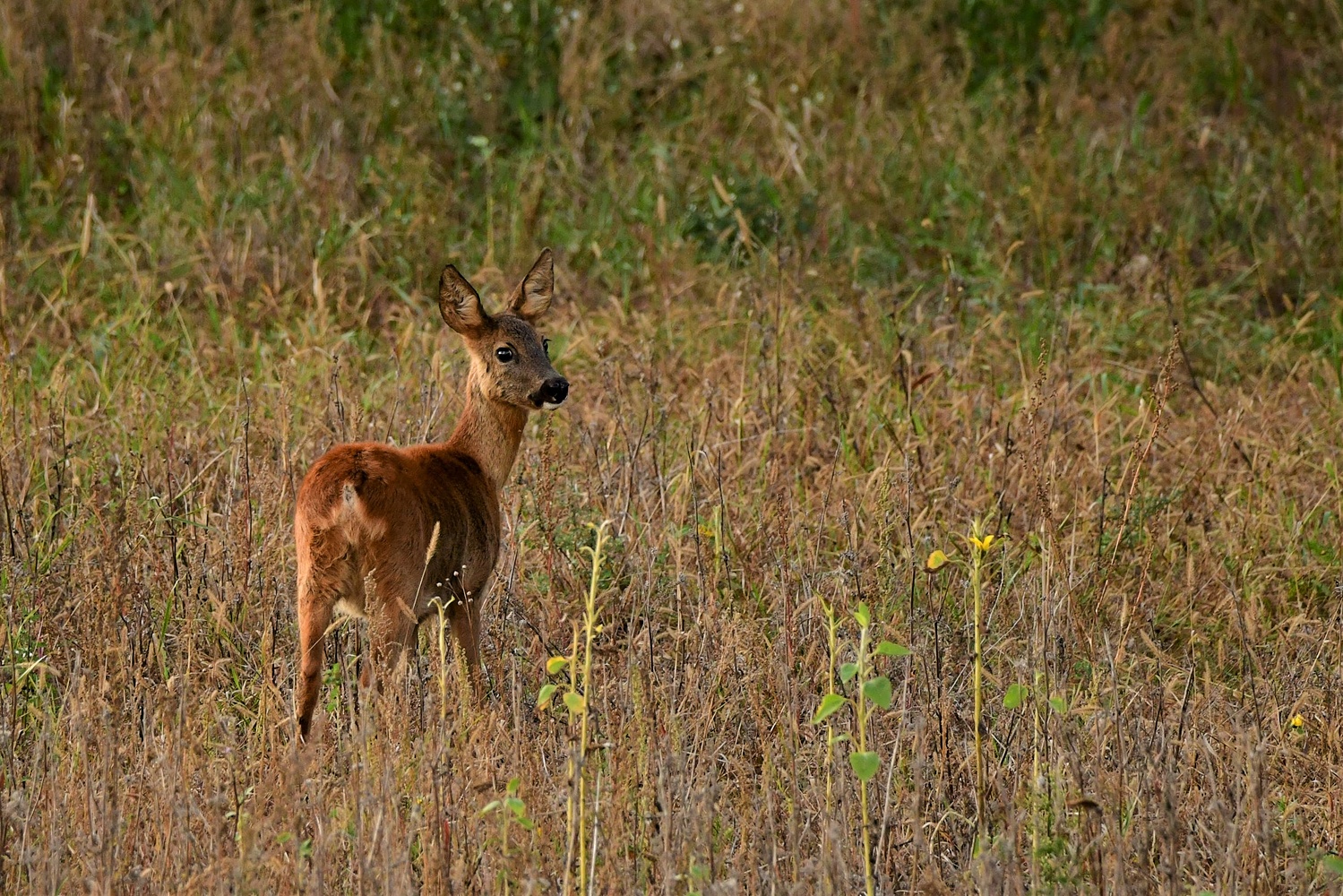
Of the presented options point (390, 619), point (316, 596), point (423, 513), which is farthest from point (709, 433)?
point (316, 596)

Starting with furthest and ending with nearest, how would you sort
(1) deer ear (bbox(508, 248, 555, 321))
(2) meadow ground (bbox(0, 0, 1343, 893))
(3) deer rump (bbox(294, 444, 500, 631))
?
(1) deer ear (bbox(508, 248, 555, 321))
(3) deer rump (bbox(294, 444, 500, 631))
(2) meadow ground (bbox(0, 0, 1343, 893))

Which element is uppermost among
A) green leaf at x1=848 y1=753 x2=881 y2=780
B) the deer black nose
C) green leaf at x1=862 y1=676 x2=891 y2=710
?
green leaf at x1=862 y1=676 x2=891 y2=710

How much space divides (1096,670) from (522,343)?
6.11 feet

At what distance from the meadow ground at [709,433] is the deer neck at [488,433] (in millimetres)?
154

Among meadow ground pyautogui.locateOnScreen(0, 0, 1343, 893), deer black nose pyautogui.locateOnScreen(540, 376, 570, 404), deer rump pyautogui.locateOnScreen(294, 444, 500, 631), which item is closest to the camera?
meadow ground pyautogui.locateOnScreen(0, 0, 1343, 893)

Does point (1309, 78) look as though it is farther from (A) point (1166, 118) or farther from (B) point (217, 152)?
(B) point (217, 152)

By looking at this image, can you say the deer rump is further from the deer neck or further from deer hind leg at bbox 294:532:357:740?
the deer neck

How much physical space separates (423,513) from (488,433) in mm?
653

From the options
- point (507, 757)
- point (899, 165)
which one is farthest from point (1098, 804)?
point (899, 165)

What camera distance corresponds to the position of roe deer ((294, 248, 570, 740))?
14.5ft

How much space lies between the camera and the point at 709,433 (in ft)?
21.2

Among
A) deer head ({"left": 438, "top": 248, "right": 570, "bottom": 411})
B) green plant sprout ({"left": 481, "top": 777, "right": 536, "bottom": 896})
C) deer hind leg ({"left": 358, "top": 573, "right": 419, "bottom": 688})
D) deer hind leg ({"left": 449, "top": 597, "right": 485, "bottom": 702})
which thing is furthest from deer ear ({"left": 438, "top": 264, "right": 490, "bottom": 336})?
green plant sprout ({"left": 481, "top": 777, "right": 536, "bottom": 896})

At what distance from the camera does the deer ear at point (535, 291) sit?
543 centimetres

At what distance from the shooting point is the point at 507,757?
160 inches
